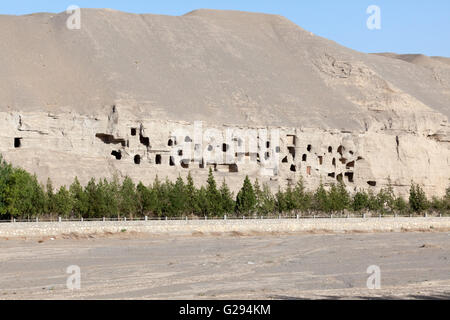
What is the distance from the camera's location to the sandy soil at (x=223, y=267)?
19062mm

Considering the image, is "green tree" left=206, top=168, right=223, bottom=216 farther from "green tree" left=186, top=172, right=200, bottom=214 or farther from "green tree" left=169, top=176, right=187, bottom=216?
"green tree" left=169, top=176, right=187, bottom=216

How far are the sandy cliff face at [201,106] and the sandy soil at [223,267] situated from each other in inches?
710

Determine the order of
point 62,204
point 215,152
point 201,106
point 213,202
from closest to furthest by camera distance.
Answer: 1. point 62,204
2. point 213,202
3. point 215,152
4. point 201,106

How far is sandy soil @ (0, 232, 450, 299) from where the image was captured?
62.5 ft

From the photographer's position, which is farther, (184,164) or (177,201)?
(184,164)

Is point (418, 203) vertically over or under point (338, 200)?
under

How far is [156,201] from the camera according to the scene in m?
44.6

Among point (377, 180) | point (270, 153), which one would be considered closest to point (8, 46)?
point (270, 153)

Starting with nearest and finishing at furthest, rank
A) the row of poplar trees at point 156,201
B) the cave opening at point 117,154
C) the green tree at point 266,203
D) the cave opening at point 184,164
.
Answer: the row of poplar trees at point 156,201 < the green tree at point 266,203 < the cave opening at point 117,154 < the cave opening at point 184,164

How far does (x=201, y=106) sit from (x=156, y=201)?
2064 centimetres

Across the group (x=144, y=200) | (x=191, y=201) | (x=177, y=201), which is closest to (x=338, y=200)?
(x=191, y=201)

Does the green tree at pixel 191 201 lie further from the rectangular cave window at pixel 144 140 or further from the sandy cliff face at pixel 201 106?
the rectangular cave window at pixel 144 140

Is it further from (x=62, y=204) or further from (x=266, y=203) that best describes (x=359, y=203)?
(x=62, y=204)

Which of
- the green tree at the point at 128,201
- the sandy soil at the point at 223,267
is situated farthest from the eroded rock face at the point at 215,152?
the sandy soil at the point at 223,267
